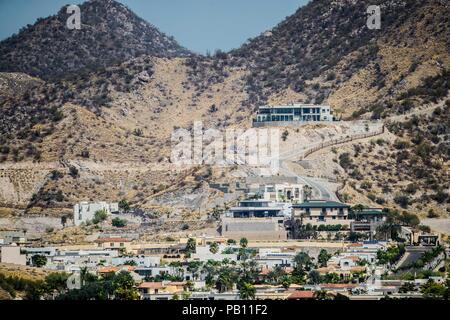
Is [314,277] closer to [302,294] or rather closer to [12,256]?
[302,294]

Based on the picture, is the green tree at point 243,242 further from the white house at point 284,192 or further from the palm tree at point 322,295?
the palm tree at point 322,295

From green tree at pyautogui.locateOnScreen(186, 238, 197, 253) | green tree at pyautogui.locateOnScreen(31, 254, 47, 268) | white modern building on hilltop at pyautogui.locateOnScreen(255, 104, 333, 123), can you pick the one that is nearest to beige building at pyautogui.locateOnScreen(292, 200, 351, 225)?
green tree at pyautogui.locateOnScreen(186, 238, 197, 253)

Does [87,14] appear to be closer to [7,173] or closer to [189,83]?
[189,83]

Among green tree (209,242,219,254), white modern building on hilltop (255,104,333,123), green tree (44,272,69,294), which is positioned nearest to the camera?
green tree (44,272,69,294)
